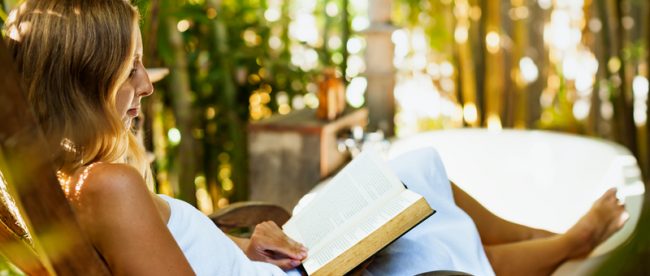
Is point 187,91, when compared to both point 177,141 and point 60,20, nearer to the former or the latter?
point 177,141

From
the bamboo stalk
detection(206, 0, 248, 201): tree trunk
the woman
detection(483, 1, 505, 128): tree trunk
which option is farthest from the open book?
the bamboo stalk

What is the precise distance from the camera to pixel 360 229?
4.43 ft

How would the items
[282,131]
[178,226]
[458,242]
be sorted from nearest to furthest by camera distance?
[178,226]
[458,242]
[282,131]

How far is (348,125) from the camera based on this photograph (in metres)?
2.97

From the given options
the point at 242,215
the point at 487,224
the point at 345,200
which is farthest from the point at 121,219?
the point at 487,224

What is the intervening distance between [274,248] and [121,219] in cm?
47

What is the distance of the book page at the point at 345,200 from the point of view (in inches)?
55.6

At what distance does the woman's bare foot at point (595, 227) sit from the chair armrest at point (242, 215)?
2.30 ft

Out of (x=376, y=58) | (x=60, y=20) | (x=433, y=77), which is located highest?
(x=60, y=20)

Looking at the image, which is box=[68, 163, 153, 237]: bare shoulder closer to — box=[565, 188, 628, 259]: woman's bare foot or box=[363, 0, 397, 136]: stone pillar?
box=[565, 188, 628, 259]: woman's bare foot

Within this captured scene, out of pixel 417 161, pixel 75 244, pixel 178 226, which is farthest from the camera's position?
pixel 417 161

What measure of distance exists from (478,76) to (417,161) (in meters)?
2.21

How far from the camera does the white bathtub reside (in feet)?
8.07

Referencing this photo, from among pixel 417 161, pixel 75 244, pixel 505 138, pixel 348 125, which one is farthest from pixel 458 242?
pixel 348 125
